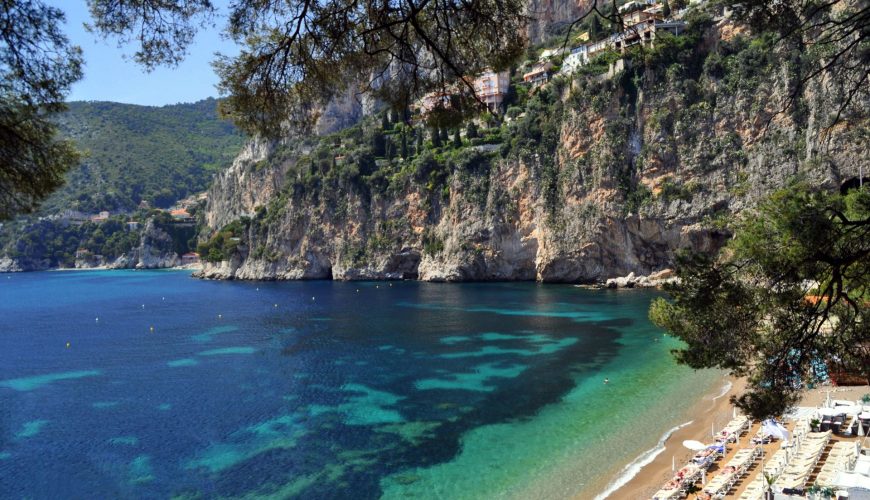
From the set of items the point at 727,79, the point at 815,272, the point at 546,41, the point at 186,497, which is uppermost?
the point at 546,41

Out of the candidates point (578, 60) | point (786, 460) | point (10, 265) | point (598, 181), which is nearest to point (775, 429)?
point (786, 460)

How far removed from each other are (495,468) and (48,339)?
29297mm

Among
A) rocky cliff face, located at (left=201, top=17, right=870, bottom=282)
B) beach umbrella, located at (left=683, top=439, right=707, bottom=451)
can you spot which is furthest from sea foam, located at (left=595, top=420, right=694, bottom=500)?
rocky cliff face, located at (left=201, top=17, right=870, bottom=282)

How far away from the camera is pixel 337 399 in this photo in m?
18.5

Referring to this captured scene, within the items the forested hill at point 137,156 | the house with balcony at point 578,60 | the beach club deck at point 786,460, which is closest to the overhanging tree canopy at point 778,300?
the beach club deck at point 786,460

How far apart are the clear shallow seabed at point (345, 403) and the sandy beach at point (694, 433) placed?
0.49m

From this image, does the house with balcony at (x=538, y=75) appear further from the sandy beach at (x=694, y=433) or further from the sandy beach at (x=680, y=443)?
the sandy beach at (x=680, y=443)

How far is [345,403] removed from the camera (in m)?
18.0

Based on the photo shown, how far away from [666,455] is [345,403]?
30.4 ft

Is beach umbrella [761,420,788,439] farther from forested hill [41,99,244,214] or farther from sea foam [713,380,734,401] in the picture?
forested hill [41,99,244,214]

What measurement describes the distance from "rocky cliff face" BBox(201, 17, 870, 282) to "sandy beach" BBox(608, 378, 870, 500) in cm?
2049

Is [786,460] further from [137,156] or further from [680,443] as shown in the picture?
[137,156]

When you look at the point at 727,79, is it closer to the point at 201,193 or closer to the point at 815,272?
the point at 815,272

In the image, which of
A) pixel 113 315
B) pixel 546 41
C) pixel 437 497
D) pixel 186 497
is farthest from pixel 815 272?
pixel 546 41
